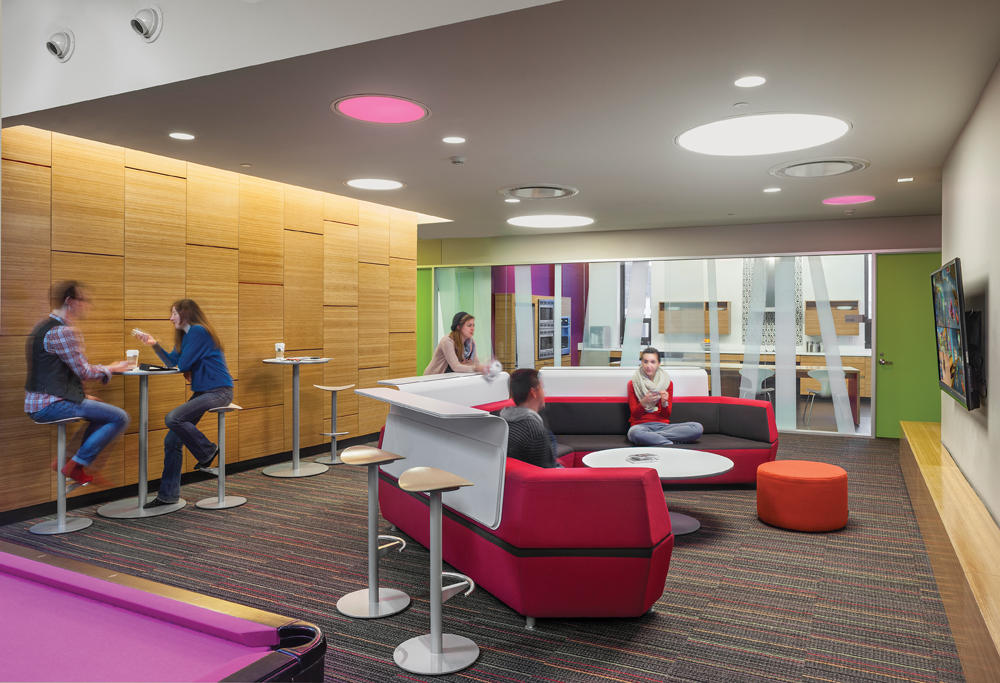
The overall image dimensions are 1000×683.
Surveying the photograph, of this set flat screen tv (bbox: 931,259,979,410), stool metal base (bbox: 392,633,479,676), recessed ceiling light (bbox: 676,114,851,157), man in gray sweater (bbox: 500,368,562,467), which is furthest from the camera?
recessed ceiling light (bbox: 676,114,851,157)

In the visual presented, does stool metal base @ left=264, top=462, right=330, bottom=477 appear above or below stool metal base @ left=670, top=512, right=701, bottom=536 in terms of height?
above

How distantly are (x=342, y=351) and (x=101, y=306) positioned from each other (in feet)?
9.09

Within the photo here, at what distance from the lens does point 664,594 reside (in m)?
3.62

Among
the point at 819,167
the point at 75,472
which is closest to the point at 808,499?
the point at 819,167

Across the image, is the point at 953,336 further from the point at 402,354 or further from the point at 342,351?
the point at 402,354

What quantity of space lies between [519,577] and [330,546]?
70.7 inches

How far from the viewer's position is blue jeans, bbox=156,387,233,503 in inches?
208

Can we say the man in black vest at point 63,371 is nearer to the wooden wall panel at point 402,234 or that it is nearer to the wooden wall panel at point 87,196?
the wooden wall panel at point 87,196

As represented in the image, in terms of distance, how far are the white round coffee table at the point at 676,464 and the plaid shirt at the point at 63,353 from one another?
3.68 m

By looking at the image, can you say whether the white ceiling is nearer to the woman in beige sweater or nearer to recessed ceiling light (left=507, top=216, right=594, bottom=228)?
the woman in beige sweater

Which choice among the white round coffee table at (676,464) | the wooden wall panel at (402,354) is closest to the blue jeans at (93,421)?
the white round coffee table at (676,464)

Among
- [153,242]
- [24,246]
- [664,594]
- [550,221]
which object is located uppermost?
[550,221]

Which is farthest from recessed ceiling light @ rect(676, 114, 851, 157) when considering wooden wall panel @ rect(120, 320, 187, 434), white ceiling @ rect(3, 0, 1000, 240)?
wooden wall panel @ rect(120, 320, 187, 434)

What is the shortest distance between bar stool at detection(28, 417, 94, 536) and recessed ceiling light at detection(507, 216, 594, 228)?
19.3 ft
